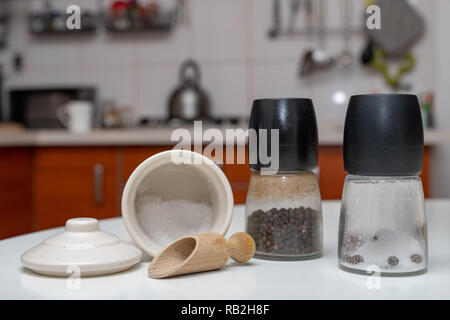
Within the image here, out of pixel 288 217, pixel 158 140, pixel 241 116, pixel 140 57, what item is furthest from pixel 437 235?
pixel 140 57

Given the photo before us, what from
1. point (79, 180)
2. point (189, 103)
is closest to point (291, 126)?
point (79, 180)

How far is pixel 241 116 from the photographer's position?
2584mm

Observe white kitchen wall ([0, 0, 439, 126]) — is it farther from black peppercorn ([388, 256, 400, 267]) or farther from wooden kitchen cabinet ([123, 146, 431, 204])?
black peppercorn ([388, 256, 400, 267])

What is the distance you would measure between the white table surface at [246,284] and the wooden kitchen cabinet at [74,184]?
1461mm

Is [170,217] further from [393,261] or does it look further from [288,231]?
[393,261]

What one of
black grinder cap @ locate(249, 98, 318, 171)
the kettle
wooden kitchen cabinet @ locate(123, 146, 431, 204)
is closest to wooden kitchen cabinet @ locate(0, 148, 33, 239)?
the kettle

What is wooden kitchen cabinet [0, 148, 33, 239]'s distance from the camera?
1823 mm

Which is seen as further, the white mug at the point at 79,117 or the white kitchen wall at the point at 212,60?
the white kitchen wall at the point at 212,60

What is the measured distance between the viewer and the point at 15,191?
191cm

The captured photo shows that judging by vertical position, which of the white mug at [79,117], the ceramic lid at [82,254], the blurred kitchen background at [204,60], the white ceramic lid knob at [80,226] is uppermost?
the blurred kitchen background at [204,60]

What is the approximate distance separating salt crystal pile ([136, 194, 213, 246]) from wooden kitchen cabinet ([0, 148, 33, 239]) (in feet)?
4.50

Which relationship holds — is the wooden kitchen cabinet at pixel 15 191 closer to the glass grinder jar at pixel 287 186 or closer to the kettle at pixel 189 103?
the kettle at pixel 189 103

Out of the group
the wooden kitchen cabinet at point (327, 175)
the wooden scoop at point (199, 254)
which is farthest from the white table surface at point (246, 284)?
the wooden kitchen cabinet at point (327, 175)

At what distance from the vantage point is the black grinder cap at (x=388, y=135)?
48 cm
